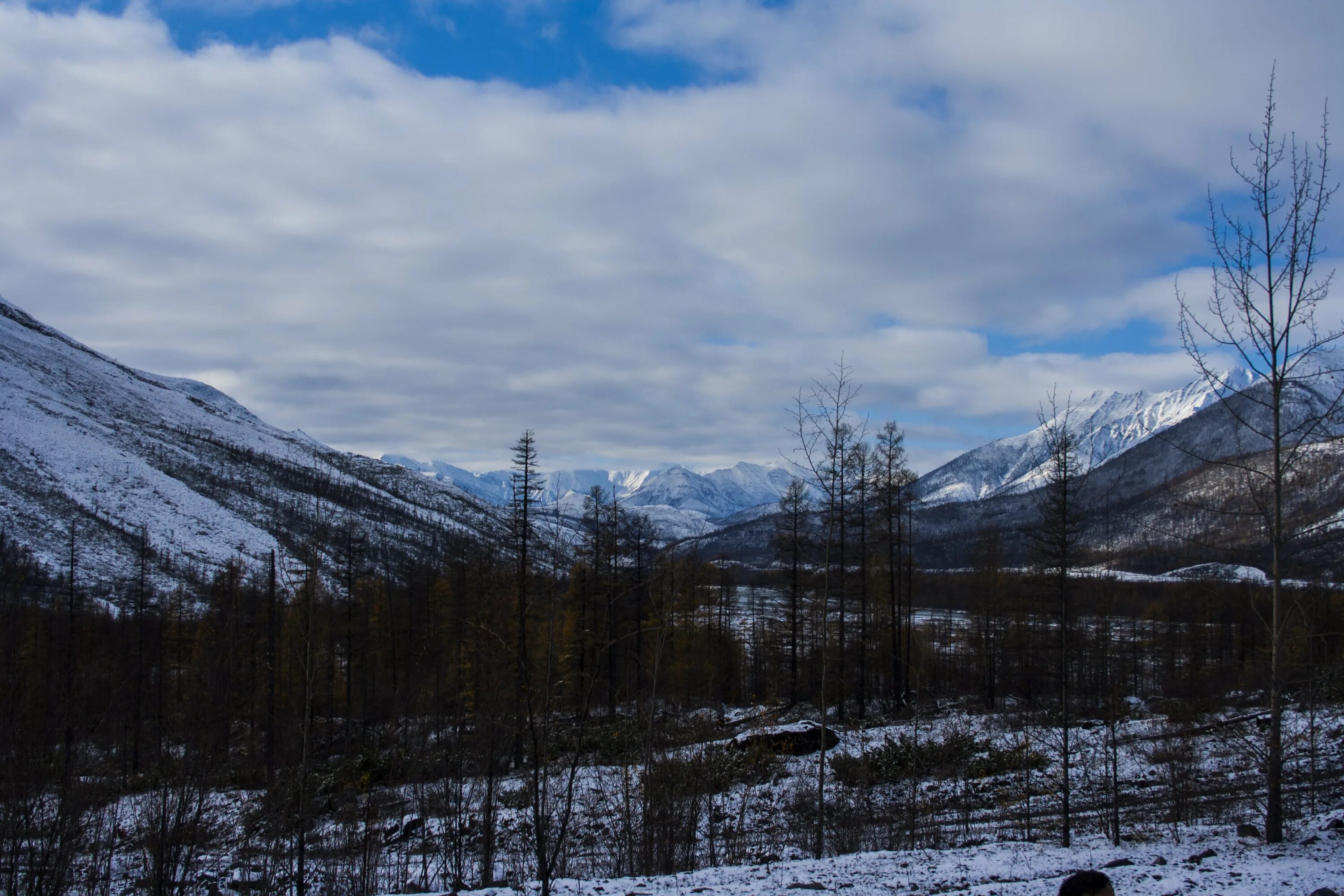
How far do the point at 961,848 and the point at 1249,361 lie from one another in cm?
1071

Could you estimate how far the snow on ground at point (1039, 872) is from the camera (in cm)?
932

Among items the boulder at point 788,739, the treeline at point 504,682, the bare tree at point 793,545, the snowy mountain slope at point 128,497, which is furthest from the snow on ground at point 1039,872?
the snowy mountain slope at point 128,497

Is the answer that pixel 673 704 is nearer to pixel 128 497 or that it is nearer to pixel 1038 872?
pixel 1038 872

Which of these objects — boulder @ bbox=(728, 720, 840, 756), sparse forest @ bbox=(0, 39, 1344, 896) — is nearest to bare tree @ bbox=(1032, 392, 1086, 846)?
sparse forest @ bbox=(0, 39, 1344, 896)

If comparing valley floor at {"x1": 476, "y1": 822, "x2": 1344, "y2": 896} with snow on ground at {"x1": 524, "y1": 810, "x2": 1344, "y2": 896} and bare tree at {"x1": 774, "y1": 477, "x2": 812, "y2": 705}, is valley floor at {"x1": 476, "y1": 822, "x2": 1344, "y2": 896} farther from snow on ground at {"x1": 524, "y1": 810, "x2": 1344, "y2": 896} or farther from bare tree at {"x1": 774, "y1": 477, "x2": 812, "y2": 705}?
bare tree at {"x1": 774, "y1": 477, "x2": 812, "y2": 705}

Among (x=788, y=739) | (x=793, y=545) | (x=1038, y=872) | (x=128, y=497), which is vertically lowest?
(x=788, y=739)

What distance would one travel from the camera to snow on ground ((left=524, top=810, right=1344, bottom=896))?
9.32 meters

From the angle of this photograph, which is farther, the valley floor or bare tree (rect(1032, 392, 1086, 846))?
bare tree (rect(1032, 392, 1086, 846))

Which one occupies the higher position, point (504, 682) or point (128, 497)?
point (128, 497)

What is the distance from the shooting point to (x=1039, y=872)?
1133 cm

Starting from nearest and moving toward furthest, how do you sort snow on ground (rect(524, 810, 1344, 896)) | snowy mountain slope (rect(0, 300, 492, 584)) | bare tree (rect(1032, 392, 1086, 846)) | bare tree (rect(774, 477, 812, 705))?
snow on ground (rect(524, 810, 1344, 896)), bare tree (rect(1032, 392, 1086, 846)), bare tree (rect(774, 477, 812, 705)), snowy mountain slope (rect(0, 300, 492, 584))

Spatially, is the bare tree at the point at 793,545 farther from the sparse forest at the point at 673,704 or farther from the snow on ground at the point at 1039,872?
the snow on ground at the point at 1039,872

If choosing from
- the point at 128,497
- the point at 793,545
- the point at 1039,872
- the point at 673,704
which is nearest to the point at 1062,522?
the point at 1039,872

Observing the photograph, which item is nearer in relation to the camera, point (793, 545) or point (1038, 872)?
point (1038, 872)
